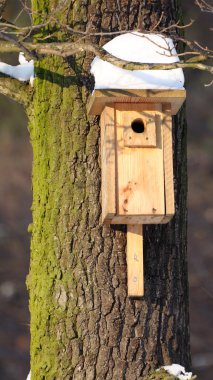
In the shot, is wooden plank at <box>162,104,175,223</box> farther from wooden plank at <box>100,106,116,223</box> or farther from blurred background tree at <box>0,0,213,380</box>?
blurred background tree at <box>0,0,213,380</box>

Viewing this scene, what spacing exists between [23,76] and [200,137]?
7.99 metres

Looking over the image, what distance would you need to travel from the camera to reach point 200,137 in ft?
36.2

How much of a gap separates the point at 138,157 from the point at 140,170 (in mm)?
50

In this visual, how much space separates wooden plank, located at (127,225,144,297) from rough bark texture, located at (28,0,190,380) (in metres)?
0.06

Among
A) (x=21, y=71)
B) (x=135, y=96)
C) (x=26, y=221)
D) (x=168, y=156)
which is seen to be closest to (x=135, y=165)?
(x=168, y=156)

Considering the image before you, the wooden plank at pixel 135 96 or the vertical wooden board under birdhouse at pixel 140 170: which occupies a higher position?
the wooden plank at pixel 135 96

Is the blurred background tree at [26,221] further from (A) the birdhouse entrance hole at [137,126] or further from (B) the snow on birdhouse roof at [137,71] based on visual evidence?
(A) the birdhouse entrance hole at [137,126]

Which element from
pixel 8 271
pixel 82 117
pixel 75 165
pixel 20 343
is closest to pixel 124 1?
pixel 82 117

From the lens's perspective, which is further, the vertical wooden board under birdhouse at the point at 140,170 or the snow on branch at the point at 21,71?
the snow on branch at the point at 21,71

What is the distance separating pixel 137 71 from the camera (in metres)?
2.89

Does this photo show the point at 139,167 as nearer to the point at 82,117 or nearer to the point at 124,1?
the point at 82,117

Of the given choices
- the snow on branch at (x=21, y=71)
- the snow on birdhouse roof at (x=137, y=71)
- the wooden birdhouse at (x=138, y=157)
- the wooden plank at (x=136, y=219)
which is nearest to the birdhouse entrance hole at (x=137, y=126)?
the wooden birdhouse at (x=138, y=157)

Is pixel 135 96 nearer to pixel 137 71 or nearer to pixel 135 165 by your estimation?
pixel 137 71

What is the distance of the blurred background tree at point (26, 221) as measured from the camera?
816cm
